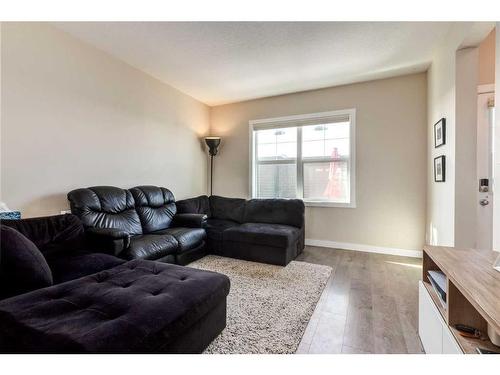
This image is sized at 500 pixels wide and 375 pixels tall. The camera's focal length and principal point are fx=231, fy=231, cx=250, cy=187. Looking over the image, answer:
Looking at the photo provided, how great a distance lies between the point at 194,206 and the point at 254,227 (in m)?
1.08

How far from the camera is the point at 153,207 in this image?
3137 millimetres

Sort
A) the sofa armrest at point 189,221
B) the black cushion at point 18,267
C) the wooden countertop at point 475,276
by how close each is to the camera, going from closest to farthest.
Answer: the wooden countertop at point 475,276 < the black cushion at point 18,267 < the sofa armrest at point 189,221

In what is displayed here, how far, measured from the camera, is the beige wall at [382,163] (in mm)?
3283

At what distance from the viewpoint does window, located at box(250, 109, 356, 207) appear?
3.72m

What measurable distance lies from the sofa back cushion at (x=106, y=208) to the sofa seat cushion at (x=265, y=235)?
118cm

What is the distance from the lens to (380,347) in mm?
1441

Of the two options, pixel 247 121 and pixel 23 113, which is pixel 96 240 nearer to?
pixel 23 113

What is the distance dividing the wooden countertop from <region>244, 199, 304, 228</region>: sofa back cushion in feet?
6.67

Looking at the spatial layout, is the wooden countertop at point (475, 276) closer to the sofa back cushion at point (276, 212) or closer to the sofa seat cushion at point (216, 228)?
the sofa back cushion at point (276, 212)

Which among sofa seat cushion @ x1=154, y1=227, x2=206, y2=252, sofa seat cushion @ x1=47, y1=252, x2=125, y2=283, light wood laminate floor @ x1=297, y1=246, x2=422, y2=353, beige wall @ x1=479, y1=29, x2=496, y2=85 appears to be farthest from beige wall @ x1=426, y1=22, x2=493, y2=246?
sofa seat cushion @ x1=47, y1=252, x2=125, y2=283

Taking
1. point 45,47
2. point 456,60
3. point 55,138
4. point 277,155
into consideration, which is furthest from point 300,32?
point 55,138

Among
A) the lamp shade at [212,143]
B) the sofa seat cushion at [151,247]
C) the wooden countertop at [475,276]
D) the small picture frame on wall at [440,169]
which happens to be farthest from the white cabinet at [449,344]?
the lamp shade at [212,143]

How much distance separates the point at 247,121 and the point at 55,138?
9.62ft

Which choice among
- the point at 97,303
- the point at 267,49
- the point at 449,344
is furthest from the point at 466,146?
the point at 97,303
